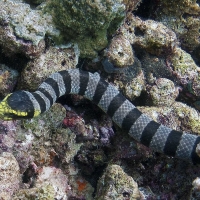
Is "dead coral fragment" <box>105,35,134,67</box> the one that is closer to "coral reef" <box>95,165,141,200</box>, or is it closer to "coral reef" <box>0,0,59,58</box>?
"coral reef" <box>0,0,59,58</box>

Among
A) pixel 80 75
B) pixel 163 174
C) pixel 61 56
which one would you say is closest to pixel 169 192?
pixel 163 174

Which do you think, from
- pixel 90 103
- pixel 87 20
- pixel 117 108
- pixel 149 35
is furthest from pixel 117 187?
pixel 149 35

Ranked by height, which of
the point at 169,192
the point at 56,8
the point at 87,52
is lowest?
the point at 169,192

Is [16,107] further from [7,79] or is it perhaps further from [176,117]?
[176,117]

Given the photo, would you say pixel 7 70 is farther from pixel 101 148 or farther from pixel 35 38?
pixel 101 148

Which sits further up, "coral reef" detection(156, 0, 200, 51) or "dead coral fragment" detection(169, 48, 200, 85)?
"coral reef" detection(156, 0, 200, 51)

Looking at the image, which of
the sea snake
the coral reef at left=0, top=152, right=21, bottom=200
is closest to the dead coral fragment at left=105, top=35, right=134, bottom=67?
the sea snake
